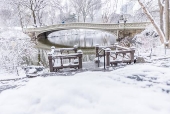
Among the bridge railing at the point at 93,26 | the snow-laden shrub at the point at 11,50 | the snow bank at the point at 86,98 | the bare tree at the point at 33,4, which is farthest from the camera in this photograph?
the bare tree at the point at 33,4

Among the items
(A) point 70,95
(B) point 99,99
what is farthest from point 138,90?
(A) point 70,95

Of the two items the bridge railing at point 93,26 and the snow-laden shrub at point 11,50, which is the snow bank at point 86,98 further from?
the bridge railing at point 93,26

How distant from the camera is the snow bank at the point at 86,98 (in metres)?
3.11

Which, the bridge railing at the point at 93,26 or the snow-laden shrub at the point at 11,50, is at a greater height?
the bridge railing at the point at 93,26

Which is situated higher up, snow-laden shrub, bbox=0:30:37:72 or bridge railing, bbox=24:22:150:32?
bridge railing, bbox=24:22:150:32

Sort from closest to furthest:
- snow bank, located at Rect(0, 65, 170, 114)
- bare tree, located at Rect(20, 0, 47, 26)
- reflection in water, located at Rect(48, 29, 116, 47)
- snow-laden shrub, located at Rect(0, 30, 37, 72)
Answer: snow bank, located at Rect(0, 65, 170, 114) < snow-laden shrub, located at Rect(0, 30, 37, 72) < reflection in water, located at Rect(48, 29, 116, 47) < bare tree, located at Rect(20, 0, 47, 26)

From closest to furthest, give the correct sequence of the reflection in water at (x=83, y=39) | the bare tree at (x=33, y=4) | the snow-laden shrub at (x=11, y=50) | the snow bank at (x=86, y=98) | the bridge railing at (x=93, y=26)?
the snow bank at (x=86, y=98), the snow-laden shrub at (x=11, y=50), the bridge railing at (x=93, y=26), the reflection in water at (x=83, y=39), the bare tree at (x=33, y=4)

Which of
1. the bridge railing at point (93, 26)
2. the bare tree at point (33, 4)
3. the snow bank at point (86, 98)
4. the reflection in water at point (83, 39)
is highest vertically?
the bare tree at point (33, 4)

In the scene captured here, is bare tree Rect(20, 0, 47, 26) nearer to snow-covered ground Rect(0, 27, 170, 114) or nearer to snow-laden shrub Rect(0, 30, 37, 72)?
snow-laden shrub Rect(0, 30, 37, 72)

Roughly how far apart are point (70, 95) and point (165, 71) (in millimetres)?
3100

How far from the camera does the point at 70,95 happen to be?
354 cm

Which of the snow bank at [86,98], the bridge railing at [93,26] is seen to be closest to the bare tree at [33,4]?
the bridge railing at [93,26]

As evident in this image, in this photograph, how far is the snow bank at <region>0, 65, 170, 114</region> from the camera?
311 centimetres

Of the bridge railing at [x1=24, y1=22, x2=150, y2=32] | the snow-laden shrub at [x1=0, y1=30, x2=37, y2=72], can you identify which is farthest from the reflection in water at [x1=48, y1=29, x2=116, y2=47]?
the snow-laden shrub at [x1=0, y1=30, x2=37, y2=72]
